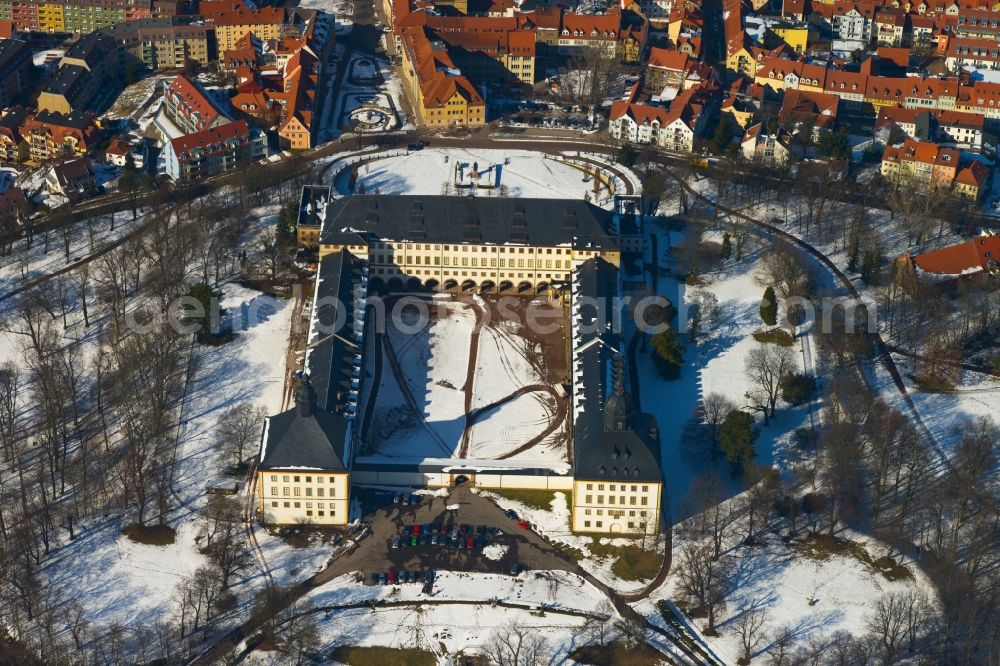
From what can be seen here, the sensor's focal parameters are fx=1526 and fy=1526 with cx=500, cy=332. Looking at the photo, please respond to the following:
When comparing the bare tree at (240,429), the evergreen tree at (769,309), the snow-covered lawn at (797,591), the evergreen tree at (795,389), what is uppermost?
the evergreen tree at (769,309)

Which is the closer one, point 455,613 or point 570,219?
point 455,613

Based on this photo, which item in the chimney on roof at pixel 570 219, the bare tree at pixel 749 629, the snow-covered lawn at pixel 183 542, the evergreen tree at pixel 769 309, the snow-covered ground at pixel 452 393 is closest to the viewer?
the bare tree at pixel 749 629

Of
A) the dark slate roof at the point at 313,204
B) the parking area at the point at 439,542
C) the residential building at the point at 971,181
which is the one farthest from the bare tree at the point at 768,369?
the dark slate roof at the point at 313,204

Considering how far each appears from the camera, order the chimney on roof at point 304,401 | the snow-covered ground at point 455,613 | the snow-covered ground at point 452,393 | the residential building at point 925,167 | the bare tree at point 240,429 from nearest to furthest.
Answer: the snow-covered ground at point 455,613 → the chimney on roof at point 304,401 → the bare tree at point 240,429 → the snow-covered ground at point 452,393 → the residential building at point 925,167

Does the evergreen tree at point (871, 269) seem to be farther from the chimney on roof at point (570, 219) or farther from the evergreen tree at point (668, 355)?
the chimney on roof at point (570, 219)

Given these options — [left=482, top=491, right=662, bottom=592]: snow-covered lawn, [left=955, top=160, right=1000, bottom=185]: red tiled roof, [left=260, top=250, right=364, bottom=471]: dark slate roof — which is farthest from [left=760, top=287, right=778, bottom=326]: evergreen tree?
[left=260, top=250, right=364, bottom=471]: dark slate roof

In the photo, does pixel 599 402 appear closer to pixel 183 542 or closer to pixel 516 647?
pixel 516 647

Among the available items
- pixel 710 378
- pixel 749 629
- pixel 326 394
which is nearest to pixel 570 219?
pixel 710 378
